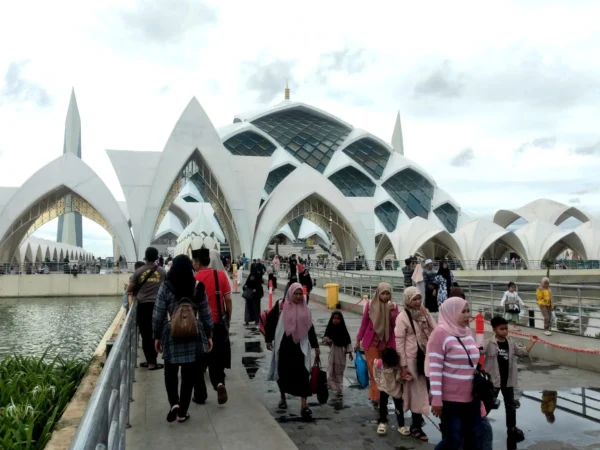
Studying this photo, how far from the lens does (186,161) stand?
31.9m

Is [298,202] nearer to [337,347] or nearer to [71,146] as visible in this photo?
[337,347]

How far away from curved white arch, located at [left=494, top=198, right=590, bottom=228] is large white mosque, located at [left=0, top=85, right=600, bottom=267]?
134 mm

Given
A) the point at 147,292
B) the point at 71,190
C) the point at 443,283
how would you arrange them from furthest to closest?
the point at 71,190 < the point at 443,283 < the point at 147,292

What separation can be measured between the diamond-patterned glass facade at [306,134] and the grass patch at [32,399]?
159 feet

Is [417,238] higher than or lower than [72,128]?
lower

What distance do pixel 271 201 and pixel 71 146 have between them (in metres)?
53.4

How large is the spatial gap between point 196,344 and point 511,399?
2546mm

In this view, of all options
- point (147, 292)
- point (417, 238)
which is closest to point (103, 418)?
point (147, 292)

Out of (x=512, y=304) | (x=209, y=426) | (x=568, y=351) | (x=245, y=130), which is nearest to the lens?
(x=209, y=426)

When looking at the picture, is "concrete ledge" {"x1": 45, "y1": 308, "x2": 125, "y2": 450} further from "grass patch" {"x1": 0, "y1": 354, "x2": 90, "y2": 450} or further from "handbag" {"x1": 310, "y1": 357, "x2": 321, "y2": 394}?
"handbag" {"x1": 310, "y1": 357, "x2": 321, "y2": 394}

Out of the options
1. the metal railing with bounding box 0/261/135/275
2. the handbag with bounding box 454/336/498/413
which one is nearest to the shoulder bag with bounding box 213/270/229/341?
the handbag with bounding box 454/336/498/413

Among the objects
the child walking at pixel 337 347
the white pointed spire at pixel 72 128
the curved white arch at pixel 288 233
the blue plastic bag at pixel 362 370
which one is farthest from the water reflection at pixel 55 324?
the white pointed spire at pixel 72 128

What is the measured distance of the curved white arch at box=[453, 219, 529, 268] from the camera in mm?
38375

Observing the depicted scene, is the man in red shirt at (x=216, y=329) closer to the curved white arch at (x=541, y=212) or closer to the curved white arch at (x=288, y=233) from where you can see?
the curved white arch at (x=541, y=212)
